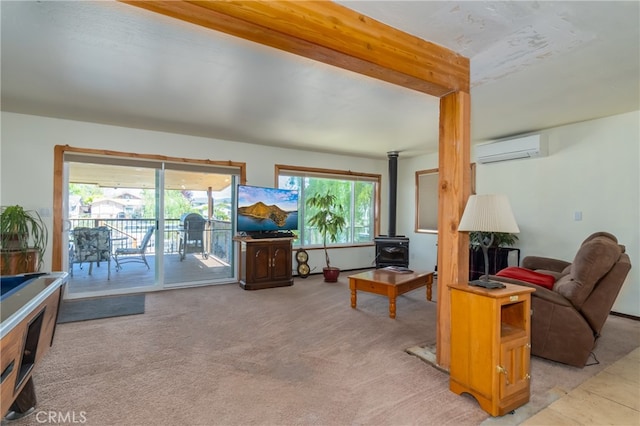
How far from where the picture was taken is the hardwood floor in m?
1.84

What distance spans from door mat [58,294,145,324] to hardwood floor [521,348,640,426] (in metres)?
3.92

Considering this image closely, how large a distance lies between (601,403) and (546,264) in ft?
7.03

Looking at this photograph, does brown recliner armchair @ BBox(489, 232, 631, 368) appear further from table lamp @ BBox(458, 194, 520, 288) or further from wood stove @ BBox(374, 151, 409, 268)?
wood stove @ BBox(374, 151, 409, 268)

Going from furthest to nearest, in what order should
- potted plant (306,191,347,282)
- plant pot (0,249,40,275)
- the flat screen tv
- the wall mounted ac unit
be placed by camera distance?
potted plant (306,191,347,282) → the flat screen tv → the wall mounted ac unit → plant pot (0,249,40,275)

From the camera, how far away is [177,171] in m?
4.91

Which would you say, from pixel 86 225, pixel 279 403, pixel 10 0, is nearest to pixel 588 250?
pixel 279 403

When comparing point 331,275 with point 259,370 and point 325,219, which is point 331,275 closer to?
point 325,219

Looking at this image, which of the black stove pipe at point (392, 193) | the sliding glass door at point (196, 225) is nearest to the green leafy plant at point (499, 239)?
the black stove pipe at point (392, 193)

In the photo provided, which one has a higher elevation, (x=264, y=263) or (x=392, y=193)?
(x=392, y=193)

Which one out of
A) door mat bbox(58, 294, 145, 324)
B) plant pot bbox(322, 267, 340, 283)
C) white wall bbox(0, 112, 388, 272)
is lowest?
door mat bbox(58, 294, 145, 324)

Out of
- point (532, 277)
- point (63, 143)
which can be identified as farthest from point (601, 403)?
point (63, 143)

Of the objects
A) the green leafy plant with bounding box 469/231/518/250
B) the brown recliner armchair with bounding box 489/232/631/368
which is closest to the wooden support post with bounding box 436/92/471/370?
the brown recliner armchair with bounding box 489/232/631/368

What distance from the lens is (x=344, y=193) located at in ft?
21.7

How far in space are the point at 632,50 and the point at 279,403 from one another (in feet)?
11.4
